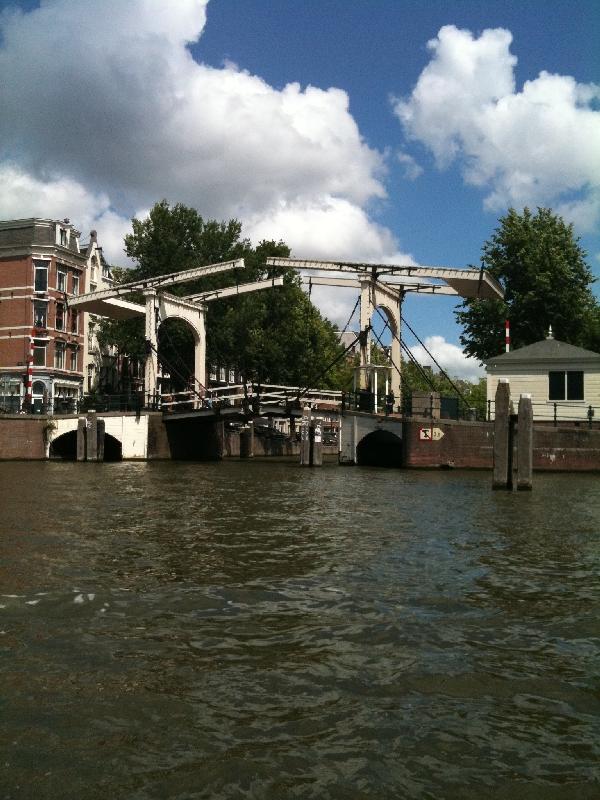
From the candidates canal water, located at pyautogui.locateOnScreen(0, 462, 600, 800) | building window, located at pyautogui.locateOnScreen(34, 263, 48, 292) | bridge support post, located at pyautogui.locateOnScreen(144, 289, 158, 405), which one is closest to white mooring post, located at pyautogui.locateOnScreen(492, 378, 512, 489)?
canal water, located at pyautogui.locateOnScreen(0, 462, 600, 800)

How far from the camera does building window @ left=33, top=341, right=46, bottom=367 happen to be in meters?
43.7

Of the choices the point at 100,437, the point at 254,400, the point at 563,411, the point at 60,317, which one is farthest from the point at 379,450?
the point at 60,317

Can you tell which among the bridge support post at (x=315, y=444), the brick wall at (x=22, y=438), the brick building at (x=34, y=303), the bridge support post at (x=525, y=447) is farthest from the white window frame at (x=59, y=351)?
the bridge support post at (x=525, y=447)

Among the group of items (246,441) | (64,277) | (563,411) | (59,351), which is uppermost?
(64,277)

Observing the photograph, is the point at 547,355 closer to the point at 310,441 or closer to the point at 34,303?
the point at 310,441

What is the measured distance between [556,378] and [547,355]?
33.9 inches

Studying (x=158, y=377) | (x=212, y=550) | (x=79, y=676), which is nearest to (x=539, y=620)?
(x=79, y=676)

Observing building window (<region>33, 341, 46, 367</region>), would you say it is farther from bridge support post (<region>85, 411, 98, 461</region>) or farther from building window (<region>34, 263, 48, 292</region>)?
bridge support post (<region>85, 411, 98, 461</region>)

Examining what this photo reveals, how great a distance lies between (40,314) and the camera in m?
43.9

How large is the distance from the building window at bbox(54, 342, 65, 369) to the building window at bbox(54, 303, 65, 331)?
88cm

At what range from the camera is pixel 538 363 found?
1134 inches

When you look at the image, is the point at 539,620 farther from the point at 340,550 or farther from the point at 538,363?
the point at 538,363

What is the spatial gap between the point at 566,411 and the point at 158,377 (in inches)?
620

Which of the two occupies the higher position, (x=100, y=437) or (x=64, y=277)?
(x=64, y=277)
